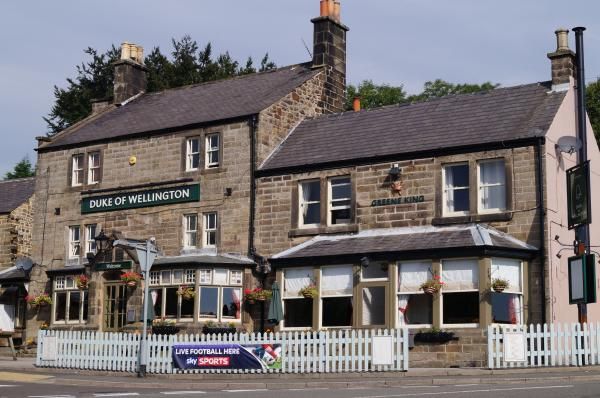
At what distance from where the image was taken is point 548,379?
18.5m

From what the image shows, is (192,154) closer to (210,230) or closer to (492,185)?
(210,230)

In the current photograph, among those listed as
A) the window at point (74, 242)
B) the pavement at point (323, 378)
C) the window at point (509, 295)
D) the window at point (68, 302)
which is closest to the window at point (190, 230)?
the window at point (68, 302)

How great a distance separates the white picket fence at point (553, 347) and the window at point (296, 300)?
780 cm

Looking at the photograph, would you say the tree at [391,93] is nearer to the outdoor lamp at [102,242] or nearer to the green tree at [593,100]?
the green tree at [593,100]

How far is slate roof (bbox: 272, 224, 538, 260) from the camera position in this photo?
2495 cm

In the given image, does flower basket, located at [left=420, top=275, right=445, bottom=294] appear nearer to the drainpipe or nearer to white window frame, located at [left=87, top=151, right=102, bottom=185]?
the drainpipe

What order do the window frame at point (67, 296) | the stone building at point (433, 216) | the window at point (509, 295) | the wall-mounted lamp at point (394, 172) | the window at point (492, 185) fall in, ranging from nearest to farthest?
the window at point (509, 295), the stone building at point (433, 216), the window at point (492, 185), the wall-mounted lamp at point (394, 172), the window frame at point (67, 296)

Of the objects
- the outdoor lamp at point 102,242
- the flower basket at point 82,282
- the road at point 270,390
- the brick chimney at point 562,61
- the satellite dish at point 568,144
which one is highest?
the brick chimney at point 562,61

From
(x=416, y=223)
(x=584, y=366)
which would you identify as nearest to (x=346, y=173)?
(x=416, y=223)

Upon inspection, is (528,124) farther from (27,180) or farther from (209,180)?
(27,180)

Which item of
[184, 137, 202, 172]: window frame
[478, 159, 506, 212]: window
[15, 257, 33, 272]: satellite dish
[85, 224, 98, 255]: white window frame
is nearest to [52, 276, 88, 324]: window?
[85, 224, 98, 255]: white window frame

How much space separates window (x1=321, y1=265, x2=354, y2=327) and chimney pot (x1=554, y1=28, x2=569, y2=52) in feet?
30.5

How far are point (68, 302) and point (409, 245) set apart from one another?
13988 millimetres

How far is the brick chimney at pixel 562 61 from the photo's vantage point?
91.1 ft
